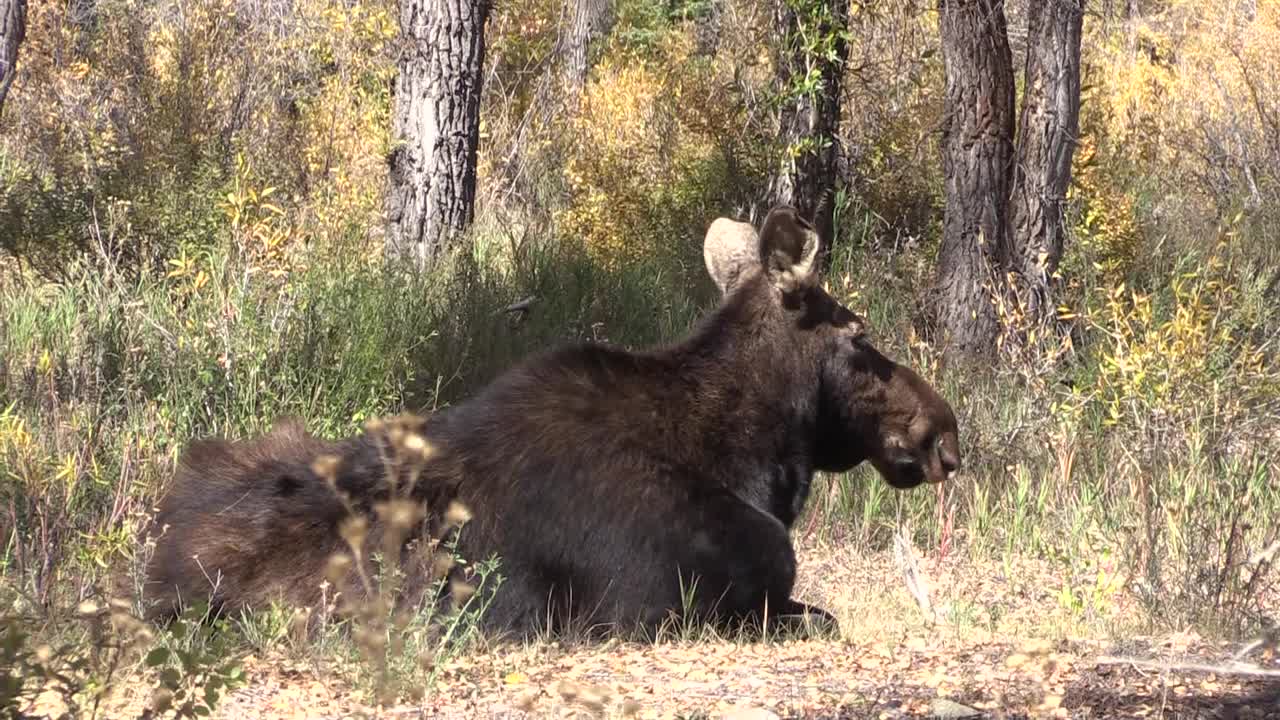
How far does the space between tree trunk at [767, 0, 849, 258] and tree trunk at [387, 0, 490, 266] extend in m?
2.31

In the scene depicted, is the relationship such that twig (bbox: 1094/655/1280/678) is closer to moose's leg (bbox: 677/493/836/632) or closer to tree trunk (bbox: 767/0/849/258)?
moose's leg (bbox: 677/493/836/632)

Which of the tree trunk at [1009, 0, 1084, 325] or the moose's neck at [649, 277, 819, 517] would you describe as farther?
the tree trunk at [1009, 0, 1084, 325]

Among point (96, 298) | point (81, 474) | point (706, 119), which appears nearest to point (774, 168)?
point (706, 119)

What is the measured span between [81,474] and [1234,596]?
4814mm

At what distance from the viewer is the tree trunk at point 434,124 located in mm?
11422

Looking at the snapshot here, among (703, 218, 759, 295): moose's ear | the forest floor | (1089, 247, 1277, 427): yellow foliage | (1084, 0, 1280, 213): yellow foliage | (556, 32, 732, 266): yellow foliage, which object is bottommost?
the forest floor

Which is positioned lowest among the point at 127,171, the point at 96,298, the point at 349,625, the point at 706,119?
the point at 349,625

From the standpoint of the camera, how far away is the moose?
5.80m

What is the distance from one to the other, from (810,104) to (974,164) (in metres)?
2.02

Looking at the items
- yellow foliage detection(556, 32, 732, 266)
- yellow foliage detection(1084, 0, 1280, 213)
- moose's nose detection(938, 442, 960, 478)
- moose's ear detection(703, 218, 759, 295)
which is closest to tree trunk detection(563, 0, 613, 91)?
yellow foliage detection(556, 32, 732, 266)

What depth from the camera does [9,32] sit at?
7809 mm

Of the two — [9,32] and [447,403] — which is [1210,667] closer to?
[447,403]

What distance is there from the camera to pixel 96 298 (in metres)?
8.73

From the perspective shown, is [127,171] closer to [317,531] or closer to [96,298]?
[96,298]
